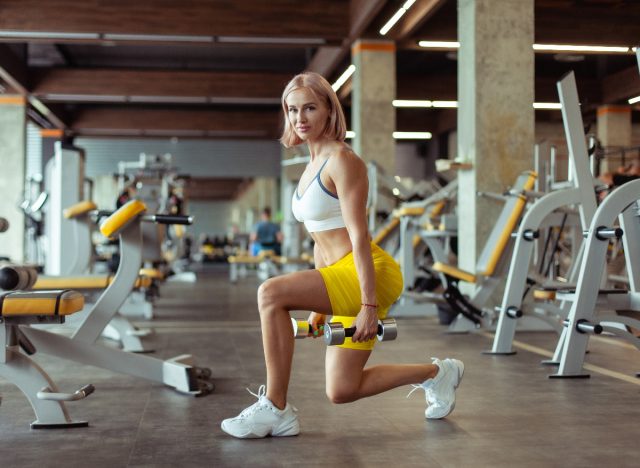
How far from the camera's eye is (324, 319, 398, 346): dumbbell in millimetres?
2336

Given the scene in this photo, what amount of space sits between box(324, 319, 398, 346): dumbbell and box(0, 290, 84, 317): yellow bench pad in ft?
3.14

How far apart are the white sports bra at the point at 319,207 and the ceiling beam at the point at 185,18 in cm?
847

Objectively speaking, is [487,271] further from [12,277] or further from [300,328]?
[12,277]

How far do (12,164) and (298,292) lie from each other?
43.6 ft

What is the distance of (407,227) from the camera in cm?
710

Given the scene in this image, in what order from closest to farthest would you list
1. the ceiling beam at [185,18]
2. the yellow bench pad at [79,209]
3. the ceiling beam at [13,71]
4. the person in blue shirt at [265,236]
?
the yellow bench pad at [79,209]
the ceiling beam at [185,18]
the ceiling beam at [13,71]
the person in blue shirt at [265,236]

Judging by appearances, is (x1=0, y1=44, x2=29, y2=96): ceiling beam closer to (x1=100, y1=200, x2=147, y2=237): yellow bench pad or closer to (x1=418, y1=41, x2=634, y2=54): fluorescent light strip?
(x1=418, y1=41, x2=634, y2=54): fluorescent light strip

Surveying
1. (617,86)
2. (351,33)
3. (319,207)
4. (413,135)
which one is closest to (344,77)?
(351,33)

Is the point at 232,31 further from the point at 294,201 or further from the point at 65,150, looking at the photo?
the point at 294,201

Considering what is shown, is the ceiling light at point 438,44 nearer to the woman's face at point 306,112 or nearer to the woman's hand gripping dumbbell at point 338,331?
the woman's face at point 306,112

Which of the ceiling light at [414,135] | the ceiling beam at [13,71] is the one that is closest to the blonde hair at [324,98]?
the ceiling beam at [13,71]

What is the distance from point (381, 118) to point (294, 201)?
8.19 m

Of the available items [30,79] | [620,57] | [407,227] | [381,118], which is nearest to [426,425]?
[407,227]

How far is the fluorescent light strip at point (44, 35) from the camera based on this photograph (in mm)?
10324
